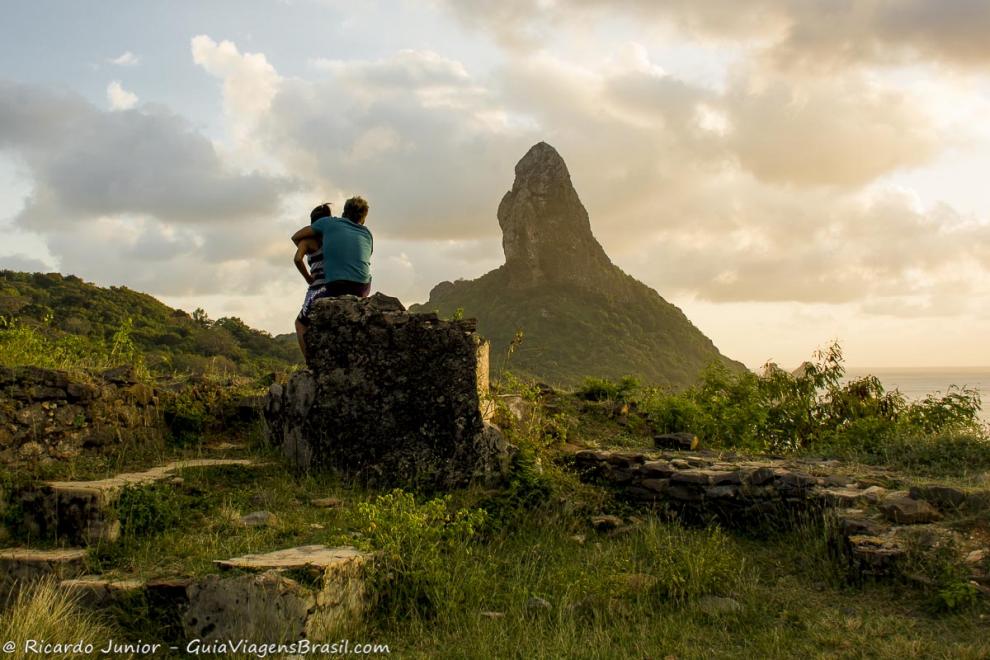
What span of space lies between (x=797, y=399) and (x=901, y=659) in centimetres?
651

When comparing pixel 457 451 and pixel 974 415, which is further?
pixel 974 415

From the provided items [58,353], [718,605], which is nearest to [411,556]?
[718,605]

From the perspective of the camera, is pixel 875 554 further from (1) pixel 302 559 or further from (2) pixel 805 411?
(2) pixel 805 411

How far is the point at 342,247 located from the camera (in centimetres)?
812

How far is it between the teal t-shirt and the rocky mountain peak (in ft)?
237

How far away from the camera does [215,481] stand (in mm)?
6863

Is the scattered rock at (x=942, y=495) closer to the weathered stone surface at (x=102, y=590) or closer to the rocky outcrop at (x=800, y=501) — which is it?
the rocky outcrop at (x=800, y=501)

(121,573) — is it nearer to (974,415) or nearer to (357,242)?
(357,242)

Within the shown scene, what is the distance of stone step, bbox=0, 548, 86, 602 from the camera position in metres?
5.04

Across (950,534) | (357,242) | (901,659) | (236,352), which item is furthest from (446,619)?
(236,352)

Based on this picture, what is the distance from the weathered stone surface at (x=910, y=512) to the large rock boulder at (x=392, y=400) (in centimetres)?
347

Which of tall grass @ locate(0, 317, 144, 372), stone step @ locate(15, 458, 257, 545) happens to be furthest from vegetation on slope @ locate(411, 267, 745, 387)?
stone step @ locate(15, 458, 257, 545)

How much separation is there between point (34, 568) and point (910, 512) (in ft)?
21.8

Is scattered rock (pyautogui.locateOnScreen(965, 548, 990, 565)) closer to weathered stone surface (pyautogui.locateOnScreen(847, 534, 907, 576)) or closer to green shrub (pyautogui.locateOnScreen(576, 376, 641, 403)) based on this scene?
weathered stone surface (pyautogui.locateOnScreen(847, 534, 907, 576))
